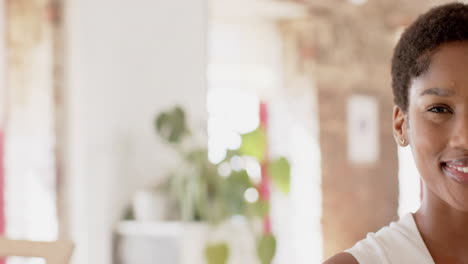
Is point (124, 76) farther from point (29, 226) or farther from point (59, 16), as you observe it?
point (29, 226)

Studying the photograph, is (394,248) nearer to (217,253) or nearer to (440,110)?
(440,110)

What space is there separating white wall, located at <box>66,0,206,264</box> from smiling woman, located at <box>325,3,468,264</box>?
3.23 m

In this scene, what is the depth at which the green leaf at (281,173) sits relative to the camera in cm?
391

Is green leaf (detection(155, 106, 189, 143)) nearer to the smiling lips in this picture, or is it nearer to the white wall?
the white wall

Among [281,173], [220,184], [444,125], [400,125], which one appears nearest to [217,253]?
[220,184]

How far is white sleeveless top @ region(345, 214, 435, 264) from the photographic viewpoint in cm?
97

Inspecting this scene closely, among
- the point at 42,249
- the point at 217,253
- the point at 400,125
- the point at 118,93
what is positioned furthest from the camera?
the point at 118,93

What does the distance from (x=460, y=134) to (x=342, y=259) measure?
0.20 meters

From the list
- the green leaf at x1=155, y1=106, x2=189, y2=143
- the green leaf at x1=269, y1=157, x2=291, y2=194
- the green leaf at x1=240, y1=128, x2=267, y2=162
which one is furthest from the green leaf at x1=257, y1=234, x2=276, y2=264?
the green leaf at x1=155, y1=106, x2=189, y2=143

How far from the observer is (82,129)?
4.10 metres

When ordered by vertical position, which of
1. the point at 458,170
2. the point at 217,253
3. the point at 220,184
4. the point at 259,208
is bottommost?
the point at 217,253

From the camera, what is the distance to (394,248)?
991 mm

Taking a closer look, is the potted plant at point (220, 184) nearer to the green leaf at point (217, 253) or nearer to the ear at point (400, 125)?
the green leaf at point (217, 253)

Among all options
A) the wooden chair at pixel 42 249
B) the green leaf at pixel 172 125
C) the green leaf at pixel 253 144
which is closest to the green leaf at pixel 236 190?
the green leaf at pixel 253 144
